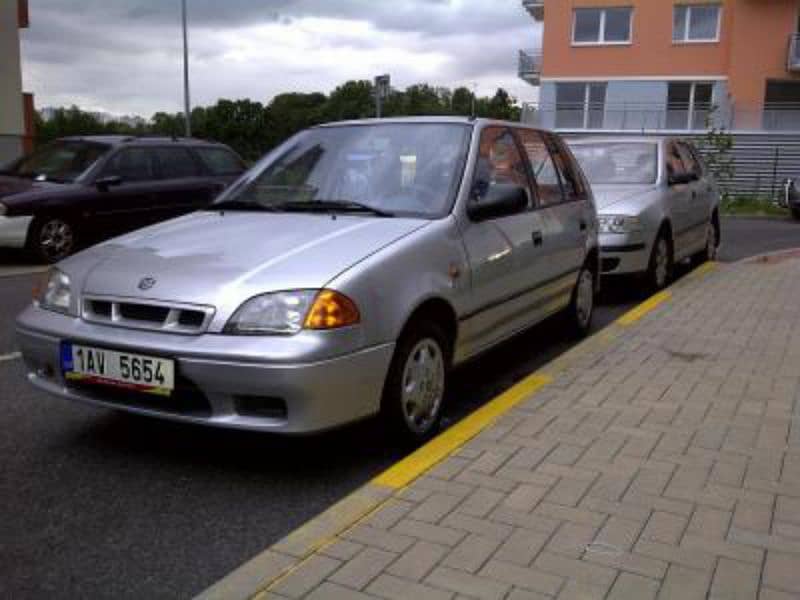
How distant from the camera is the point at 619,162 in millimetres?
9883

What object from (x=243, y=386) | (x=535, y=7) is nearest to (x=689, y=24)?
(x=535, y=7)

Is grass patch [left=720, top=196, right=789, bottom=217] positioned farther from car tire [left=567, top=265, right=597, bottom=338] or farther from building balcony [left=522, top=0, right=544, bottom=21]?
building balcony [left=522, top=0, right=544, bottom=21]

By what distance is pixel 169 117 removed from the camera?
240 ft

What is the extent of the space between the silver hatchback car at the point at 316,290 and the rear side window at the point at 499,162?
18mm

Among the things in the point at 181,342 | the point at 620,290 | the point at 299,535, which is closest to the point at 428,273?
the point at 181,342

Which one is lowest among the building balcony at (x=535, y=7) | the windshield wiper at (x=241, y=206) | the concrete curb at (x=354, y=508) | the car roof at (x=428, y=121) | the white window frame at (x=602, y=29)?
the concrete curb at (x=354, y=508)

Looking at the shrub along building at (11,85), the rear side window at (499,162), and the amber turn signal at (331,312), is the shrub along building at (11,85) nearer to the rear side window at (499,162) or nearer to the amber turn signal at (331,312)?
the rear side window at (499,162)

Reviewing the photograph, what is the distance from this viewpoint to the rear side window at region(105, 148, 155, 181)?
37.9 feet

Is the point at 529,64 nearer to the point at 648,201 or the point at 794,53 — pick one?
the point at 794,53

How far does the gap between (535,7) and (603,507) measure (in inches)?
1729

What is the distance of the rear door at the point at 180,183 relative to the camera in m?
11.9

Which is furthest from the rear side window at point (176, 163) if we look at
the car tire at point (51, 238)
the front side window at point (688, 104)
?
the front side window at point (688, 104)

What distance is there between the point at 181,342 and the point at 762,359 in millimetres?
3958

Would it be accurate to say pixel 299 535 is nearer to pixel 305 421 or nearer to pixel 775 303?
pixel 305 421
